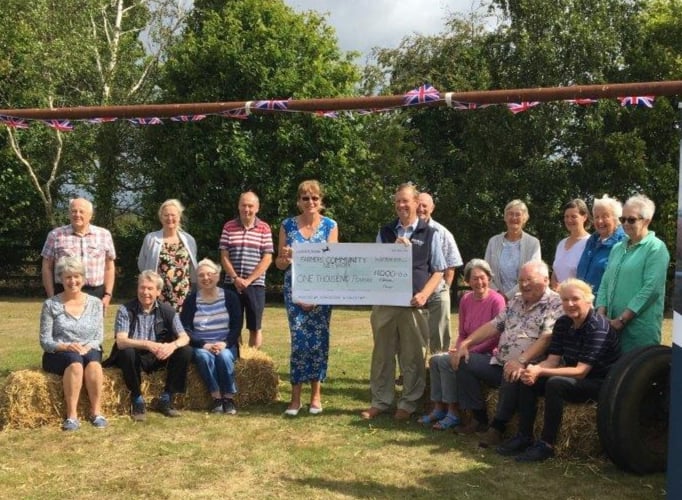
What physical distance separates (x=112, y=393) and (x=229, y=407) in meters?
0.95

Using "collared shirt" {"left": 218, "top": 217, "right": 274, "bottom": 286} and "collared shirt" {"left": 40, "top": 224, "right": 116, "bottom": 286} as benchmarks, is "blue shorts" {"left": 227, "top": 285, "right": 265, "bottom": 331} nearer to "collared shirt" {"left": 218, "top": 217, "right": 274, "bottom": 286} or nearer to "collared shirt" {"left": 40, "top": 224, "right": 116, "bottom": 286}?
"collared shirt" {"left": 218, "top": 217, "right": 274, "bottom": 286}

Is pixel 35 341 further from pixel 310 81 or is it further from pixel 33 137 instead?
pixel 33 137

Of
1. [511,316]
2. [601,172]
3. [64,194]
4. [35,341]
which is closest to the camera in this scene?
[511,316]

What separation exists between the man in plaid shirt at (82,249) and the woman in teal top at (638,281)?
4.22 metres

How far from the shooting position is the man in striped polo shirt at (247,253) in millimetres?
6730

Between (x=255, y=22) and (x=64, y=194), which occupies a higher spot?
(x=255, y=22)

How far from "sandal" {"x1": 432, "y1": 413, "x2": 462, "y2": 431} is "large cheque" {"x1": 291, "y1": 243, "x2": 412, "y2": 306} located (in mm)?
940

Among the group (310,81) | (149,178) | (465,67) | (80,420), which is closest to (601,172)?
(465,67)

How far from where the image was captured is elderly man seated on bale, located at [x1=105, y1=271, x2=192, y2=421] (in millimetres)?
5805

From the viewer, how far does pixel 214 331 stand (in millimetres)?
6152

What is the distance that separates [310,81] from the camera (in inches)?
655

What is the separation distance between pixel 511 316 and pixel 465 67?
14.5 meters

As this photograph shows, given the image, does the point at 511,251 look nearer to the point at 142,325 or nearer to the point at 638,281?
the point at 638,281

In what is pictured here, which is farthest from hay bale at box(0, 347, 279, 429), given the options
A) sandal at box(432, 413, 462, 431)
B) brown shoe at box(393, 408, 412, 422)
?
sandal at box(432, 413, 462, 431)
